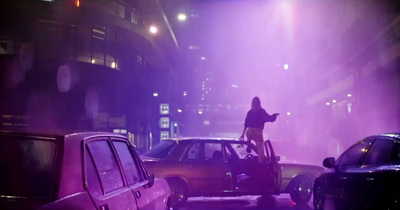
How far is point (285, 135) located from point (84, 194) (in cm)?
3662

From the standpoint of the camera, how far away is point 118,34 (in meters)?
28.0

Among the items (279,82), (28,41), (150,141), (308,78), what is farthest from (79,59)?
(279,82)

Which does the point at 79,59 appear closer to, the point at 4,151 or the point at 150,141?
the point at 150,141

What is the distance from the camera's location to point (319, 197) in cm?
674

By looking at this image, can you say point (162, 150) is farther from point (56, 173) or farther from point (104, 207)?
point (56, 173)

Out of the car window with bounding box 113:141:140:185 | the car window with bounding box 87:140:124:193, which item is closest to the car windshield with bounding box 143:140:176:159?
the car window with bounding box 113:141:140:185

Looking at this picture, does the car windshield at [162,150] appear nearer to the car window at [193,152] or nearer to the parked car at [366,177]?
the car window at [193,152]

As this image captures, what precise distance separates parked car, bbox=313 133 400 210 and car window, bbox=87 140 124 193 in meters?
2.87

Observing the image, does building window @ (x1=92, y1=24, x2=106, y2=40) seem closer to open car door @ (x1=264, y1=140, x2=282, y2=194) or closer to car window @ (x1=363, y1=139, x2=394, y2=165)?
open car door @ (x1=264, y1=140, x2=282, y2=194)

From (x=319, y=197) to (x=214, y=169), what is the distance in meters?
2.88

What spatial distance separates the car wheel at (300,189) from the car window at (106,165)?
6.88 m

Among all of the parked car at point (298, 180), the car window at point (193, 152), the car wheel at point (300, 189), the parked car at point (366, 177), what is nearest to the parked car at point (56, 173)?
the parked car at point (366, 177)

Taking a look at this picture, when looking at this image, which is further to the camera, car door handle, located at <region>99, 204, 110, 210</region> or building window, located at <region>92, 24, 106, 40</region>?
building window, located at <region>92, 24, 106, 40</region>

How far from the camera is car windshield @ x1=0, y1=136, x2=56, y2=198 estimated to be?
8.39 feet
